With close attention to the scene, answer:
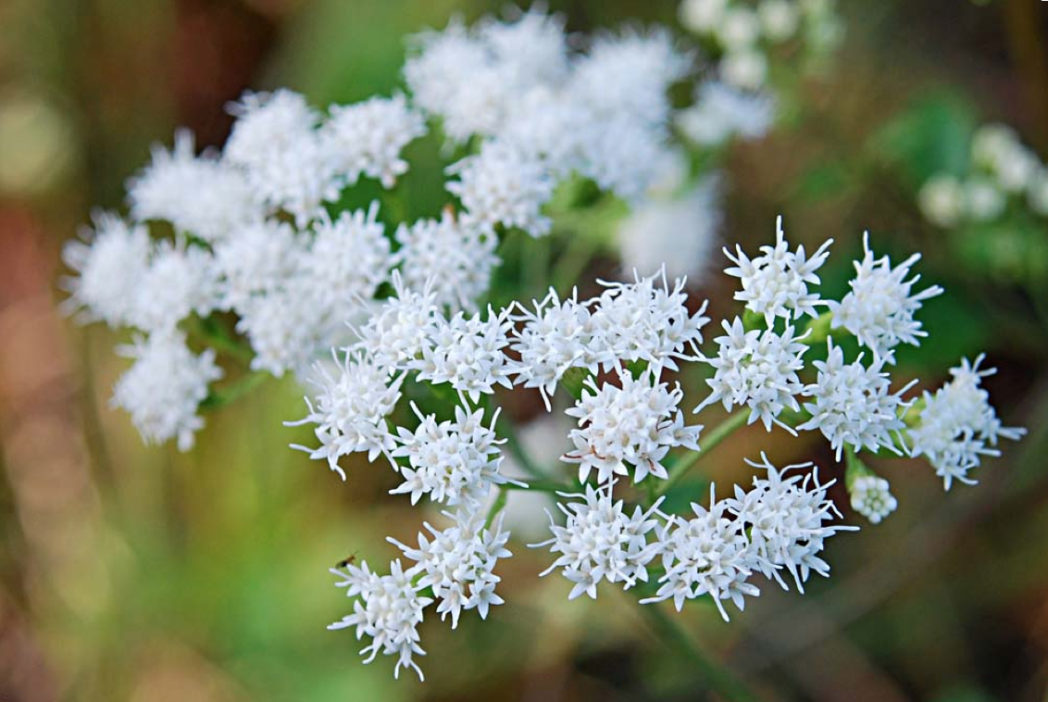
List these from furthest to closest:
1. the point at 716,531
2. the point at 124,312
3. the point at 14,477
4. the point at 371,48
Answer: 1. the point at 14,477
2. the point at 371,48
3. the point at 124,312
4. the point at 716,531

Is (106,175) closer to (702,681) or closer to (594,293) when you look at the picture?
(594,293)

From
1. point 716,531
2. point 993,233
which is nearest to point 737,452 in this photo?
point 993,233

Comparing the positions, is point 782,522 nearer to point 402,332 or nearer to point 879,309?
point 879,309

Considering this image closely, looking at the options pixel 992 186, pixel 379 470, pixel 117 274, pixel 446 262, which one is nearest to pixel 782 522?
pixel 446 262

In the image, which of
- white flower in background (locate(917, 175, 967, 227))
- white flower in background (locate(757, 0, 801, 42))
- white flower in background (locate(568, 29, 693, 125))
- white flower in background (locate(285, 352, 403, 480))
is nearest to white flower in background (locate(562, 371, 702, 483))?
white flower in background (locate(285, 352, 403, 480))

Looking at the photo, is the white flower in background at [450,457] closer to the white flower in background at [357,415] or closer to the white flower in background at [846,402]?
the white flower in background at [357,415]

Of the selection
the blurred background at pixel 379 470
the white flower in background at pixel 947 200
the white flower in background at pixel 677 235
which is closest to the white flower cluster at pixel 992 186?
the white flower in background at pixel 947 200
